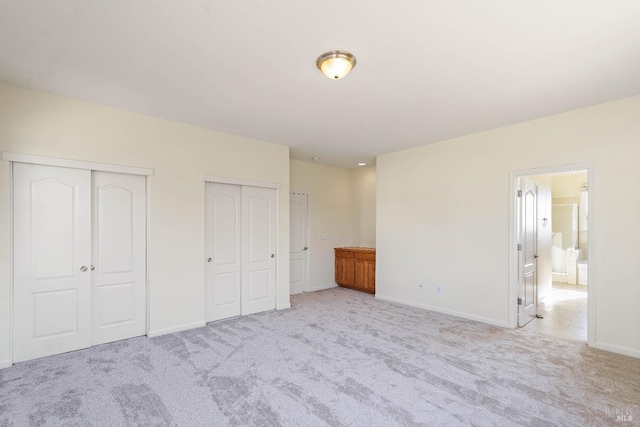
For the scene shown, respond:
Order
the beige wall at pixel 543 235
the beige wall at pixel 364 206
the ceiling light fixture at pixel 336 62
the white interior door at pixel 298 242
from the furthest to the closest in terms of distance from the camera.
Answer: the beige wall at pixel 364 206 < the white interior door at pixel 298 242 < the beige wall at pixel 543 235 < the ceiling light fixture at pixel 336 62

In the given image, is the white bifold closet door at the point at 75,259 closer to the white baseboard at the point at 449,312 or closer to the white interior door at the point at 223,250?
the white interior door at the point at 223,250

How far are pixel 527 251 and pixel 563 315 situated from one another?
1.28 metres

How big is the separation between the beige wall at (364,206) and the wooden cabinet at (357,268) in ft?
1.76

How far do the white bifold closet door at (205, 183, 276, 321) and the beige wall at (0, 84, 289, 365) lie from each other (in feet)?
0.69

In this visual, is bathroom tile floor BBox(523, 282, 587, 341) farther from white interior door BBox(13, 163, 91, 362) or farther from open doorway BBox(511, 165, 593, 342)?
white interior door BBox(13, 163, 91, 362)

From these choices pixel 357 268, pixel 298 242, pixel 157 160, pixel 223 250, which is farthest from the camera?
pixel 357 268

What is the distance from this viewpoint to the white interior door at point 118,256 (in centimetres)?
351

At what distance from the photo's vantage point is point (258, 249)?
4910mm

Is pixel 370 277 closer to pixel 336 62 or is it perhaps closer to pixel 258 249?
pixel 258 249

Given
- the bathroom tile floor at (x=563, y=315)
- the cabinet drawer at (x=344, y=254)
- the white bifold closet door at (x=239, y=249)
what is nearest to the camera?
the bathroom tile floor at (x=563, y=315)

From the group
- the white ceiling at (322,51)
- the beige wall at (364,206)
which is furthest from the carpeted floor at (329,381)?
the beige wall at (364,206)

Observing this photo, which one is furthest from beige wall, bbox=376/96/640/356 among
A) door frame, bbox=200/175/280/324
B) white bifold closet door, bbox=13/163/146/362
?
white bifold closet door, bbox=13/163/146/362

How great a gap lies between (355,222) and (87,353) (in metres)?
5.26

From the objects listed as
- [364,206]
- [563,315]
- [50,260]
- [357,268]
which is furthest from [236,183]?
[563,315]
